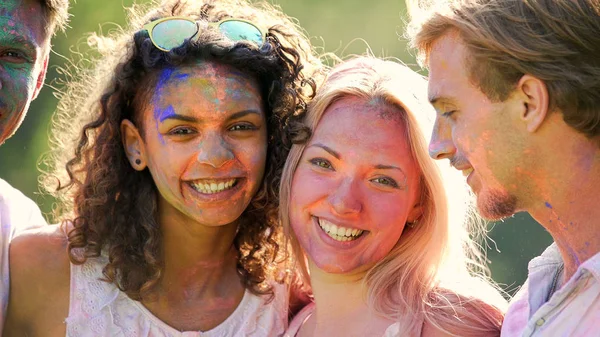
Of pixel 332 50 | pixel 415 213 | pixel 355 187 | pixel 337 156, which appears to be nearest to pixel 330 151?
pixel 337 156

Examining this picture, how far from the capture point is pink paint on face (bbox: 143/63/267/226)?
312cm

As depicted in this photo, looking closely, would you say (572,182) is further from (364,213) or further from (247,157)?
(247,157)

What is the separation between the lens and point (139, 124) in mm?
3264

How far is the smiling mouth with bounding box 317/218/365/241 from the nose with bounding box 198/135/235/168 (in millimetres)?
405

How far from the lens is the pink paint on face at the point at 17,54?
3104mm

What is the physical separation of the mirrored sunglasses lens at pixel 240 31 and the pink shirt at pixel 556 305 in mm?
1314

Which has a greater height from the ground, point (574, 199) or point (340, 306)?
point (574, 199)

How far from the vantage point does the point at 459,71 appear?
2520 millimetres

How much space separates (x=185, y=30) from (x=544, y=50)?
1390mm

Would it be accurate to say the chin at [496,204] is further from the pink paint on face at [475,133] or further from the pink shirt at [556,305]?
the pink shirt at [556,305]

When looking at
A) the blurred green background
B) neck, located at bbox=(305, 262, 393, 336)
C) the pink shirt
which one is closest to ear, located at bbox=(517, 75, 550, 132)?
the pink shirt

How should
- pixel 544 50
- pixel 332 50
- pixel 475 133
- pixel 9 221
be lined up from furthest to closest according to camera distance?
pixel 332 50 → pixel 9 221 → pixel 475 133 → pixel 544 50

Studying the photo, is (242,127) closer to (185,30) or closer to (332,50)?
(185,30)

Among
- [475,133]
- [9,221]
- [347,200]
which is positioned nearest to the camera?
[475,133]
